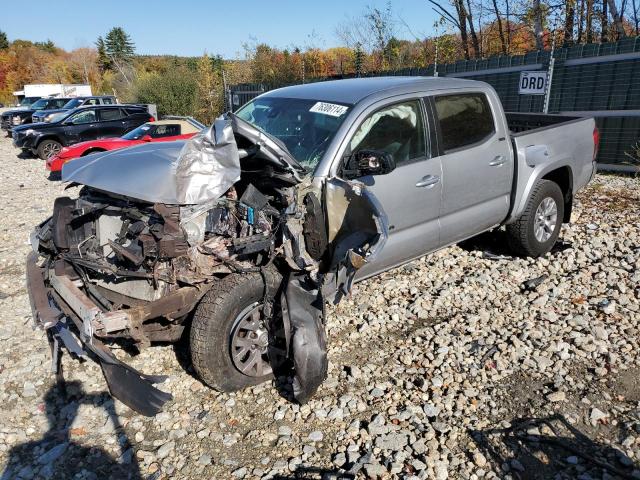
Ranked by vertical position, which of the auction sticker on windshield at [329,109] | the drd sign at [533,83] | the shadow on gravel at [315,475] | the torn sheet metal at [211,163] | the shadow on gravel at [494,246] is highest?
the auction sticker on windshield at [329,109]

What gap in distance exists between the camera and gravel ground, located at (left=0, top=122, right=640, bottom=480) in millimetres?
2734

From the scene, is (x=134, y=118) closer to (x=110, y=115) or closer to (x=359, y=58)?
(x=110, y=115)

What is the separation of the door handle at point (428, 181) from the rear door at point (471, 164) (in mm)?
113

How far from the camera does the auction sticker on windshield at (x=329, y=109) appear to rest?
379 cm

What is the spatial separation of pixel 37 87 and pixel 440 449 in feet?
161

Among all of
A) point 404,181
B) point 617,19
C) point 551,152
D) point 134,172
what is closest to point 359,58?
point 617,19

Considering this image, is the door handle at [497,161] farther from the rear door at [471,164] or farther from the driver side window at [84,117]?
the driver side window at [84,117]

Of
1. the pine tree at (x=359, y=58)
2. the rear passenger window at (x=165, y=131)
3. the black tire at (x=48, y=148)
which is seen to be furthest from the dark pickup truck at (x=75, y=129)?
the pine tree at (x=359, y=58)

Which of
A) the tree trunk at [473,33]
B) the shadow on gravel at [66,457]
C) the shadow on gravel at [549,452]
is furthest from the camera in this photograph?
the tree trunk at [473,33]

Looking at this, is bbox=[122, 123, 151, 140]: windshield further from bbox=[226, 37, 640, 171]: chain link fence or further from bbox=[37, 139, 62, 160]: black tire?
bbox=[226, 37, 640, 171]: chain link fence

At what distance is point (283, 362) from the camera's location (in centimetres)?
342

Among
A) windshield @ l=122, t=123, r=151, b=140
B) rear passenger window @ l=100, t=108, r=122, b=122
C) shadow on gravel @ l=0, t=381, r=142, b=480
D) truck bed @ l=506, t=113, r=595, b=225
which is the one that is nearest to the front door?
truck bed @ l=506, t=113, r=595, b=225

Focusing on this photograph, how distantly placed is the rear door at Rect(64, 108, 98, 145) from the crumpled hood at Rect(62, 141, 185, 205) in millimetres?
11748

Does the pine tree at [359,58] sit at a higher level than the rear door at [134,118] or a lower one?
higher
